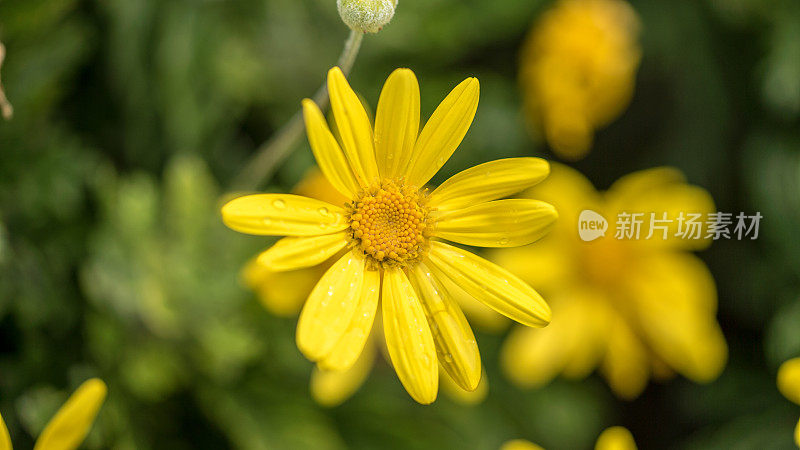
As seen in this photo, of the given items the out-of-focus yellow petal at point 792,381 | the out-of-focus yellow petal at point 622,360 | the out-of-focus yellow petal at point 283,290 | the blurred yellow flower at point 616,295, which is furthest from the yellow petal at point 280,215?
the out-of-focus yellow petal at point 622,360

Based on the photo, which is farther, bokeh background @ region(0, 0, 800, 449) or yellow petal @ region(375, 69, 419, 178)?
bokeh background @ region(0, 0, 800, 449)

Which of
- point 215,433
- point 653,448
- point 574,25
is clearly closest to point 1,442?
point 215,433

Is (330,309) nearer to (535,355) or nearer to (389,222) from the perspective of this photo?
(389,222)

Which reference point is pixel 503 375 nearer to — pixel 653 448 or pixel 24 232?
pixel 653 448

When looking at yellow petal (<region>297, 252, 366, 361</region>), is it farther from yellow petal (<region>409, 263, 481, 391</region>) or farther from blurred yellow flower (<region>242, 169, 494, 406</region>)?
blurred yellow flower (<region>242, 169, 494, 406</region>)

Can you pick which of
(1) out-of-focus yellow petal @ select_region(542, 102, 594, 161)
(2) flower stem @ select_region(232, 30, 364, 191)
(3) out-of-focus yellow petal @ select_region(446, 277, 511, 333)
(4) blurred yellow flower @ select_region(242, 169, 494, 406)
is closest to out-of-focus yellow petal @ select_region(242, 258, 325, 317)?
(4) blurred yellow flower @ select_region(242, 169, 494, 406)

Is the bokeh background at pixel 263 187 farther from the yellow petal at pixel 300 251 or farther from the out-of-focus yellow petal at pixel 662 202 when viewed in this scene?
the yellow petal at pixel 300 251
